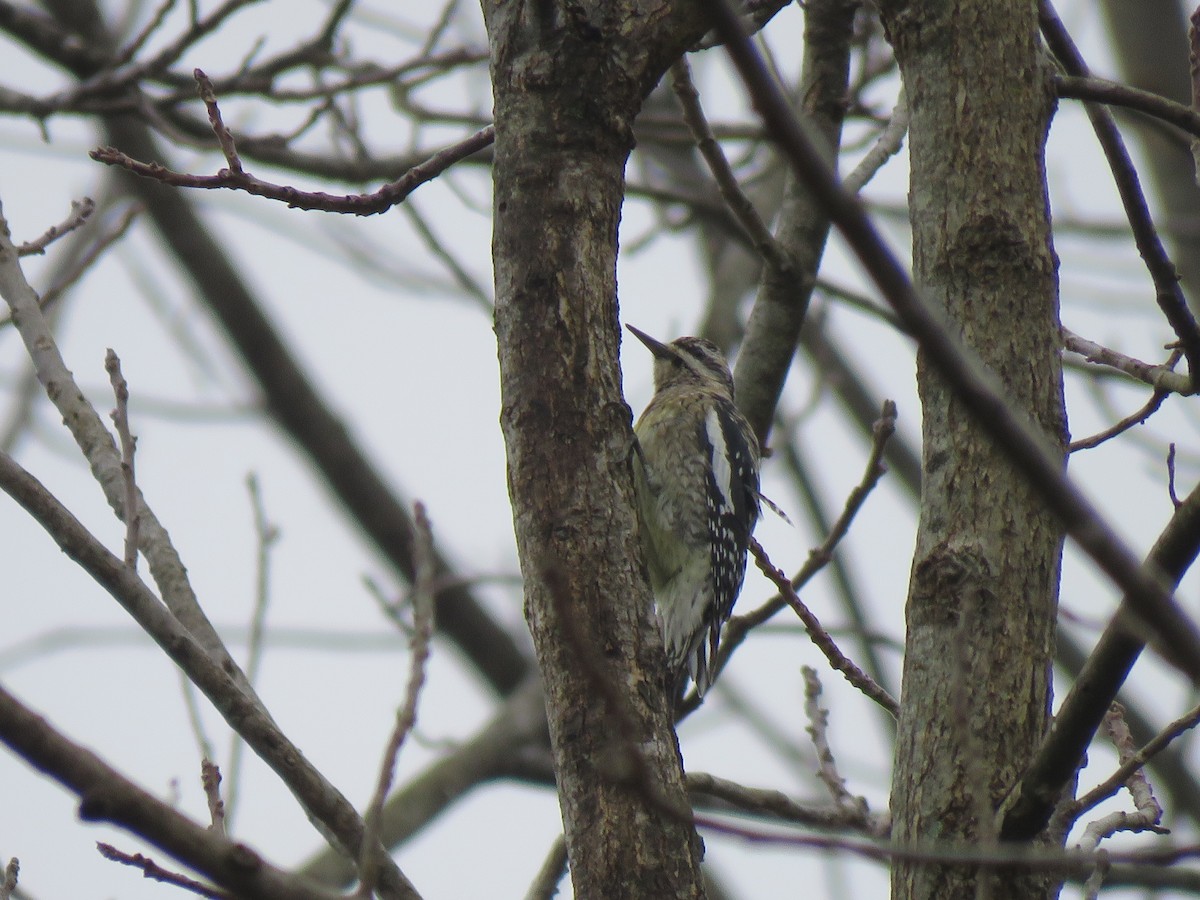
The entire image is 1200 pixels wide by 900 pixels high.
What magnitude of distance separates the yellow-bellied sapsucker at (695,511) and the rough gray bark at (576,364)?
10.1 feet

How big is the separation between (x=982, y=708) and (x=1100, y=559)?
4.57 ft

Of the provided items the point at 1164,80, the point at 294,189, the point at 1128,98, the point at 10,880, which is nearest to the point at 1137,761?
the point at 1128,98

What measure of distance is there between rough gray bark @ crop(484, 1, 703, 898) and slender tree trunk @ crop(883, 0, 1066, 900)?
456mm

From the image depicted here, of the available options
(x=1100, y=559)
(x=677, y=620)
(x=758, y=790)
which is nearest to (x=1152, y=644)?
(x=1100, y=559)

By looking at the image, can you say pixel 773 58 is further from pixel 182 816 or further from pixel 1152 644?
pixel 182 816

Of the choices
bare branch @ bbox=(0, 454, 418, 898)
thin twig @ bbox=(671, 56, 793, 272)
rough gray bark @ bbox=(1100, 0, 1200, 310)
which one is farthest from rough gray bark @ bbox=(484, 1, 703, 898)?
rough gray bark @ bbox=(1100, 0, 1200, 310)

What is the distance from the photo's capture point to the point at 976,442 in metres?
2.51

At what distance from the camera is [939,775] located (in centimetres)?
235

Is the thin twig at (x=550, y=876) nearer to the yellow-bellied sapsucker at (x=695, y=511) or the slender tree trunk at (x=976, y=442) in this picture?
the slender tree trunk at (x=976, y=442)

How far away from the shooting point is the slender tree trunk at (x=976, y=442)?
2.35 meters

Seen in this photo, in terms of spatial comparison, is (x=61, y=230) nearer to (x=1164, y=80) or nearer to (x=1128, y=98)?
(x=1128, y=98)

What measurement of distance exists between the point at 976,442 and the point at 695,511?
3323 millimetres

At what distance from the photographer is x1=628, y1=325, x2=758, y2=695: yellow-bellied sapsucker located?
5582mm

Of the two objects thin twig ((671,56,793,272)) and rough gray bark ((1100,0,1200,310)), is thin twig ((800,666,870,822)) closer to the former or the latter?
thin twig ((671,56,793,272))
